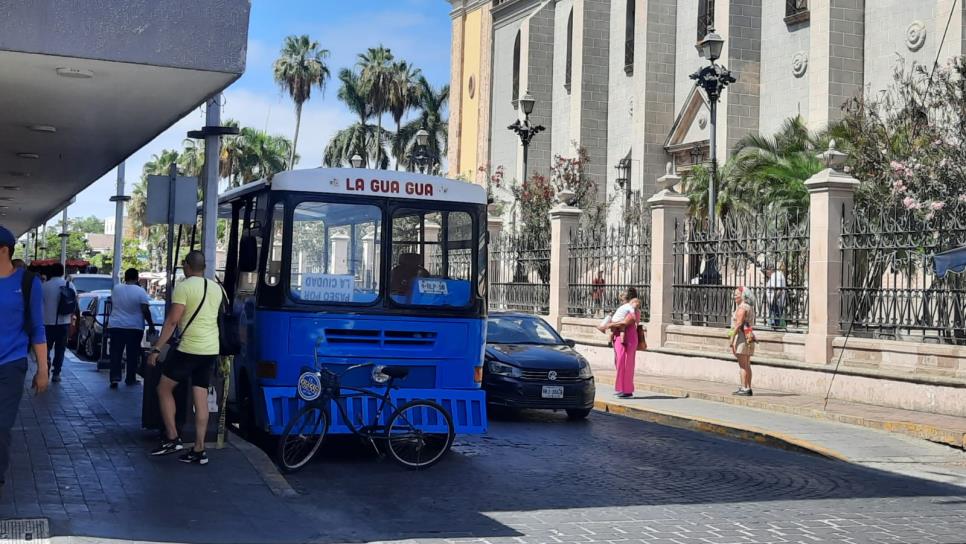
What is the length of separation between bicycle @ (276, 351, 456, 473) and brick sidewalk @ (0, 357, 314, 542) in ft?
1.76

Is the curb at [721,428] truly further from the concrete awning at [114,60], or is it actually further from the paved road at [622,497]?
the concrete awning at [114,60]

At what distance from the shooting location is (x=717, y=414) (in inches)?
683

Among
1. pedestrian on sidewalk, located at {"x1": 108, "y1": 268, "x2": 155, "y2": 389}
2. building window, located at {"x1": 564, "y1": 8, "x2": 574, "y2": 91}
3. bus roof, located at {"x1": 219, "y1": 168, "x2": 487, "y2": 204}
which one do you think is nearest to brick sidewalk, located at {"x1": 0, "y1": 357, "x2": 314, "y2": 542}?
bus roof, located at {"x1": 219, "y1": 168, "x2": 487, "y2": 204}

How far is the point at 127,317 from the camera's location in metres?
17.2

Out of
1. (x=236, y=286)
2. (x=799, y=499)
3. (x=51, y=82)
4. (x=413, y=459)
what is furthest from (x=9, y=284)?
(x=799, y=499)

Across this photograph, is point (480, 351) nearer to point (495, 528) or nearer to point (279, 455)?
point (279, 455)

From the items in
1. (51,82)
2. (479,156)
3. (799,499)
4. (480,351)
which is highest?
(479,156)

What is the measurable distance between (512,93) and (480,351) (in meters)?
41.8

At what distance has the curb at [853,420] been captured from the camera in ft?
48.7

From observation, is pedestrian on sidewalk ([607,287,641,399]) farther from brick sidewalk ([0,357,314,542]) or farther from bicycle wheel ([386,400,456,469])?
brick sidewalk ([0,357,314,542])

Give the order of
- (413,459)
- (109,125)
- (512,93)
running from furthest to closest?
(512,93), (109,125), (413,459)

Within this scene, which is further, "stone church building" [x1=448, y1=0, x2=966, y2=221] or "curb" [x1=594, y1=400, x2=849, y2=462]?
"stone church building" [x1=448, y1=0, x2=966, y2=221]

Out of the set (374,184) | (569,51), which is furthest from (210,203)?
(569,51)

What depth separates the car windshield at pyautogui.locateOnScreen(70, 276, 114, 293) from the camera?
35.8 m
